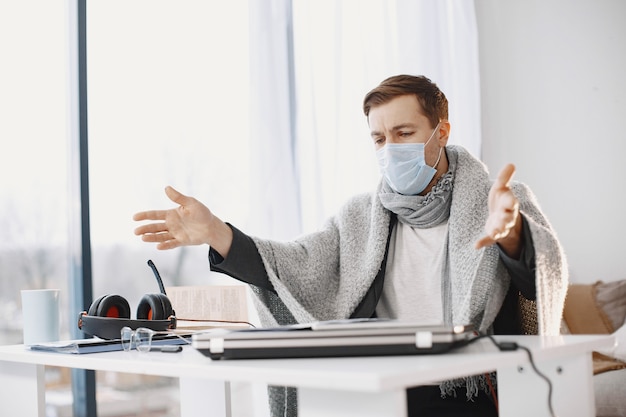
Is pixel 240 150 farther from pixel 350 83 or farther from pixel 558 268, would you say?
pixel 558 268

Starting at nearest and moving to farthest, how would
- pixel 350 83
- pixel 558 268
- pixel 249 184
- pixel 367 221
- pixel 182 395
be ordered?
pixel 558 268 → pixel 182 395 → pixel 367 221 → pixel 249 184 → pixel 350 83

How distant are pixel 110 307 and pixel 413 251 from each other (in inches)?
25.5

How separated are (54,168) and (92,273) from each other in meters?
0.35

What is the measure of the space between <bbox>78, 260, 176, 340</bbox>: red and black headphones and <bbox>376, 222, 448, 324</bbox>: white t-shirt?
0.45m

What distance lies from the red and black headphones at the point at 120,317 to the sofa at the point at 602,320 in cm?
135

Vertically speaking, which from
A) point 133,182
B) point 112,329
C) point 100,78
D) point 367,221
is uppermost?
point 100,78

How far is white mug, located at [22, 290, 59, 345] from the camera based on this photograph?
162 centimetres

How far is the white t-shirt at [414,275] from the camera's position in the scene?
1.55 meters

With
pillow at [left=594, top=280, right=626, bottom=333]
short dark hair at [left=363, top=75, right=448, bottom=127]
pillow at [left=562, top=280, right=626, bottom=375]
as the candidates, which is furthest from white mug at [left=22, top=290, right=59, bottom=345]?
pillow at [left=594, top=280, right=626, bottom=333]

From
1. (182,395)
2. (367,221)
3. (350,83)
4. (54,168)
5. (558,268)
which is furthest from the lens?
(350,83)

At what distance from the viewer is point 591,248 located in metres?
2.76

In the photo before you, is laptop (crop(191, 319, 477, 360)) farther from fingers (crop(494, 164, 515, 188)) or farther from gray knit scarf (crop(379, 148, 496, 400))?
gray knit scarf (crop(379, 148, 496, 400))

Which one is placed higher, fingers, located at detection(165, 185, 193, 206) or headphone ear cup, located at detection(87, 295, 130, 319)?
fingers, located at detection(165, 185, 193, 206)

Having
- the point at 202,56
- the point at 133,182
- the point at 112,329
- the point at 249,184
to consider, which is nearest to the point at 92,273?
the point at 133,182
